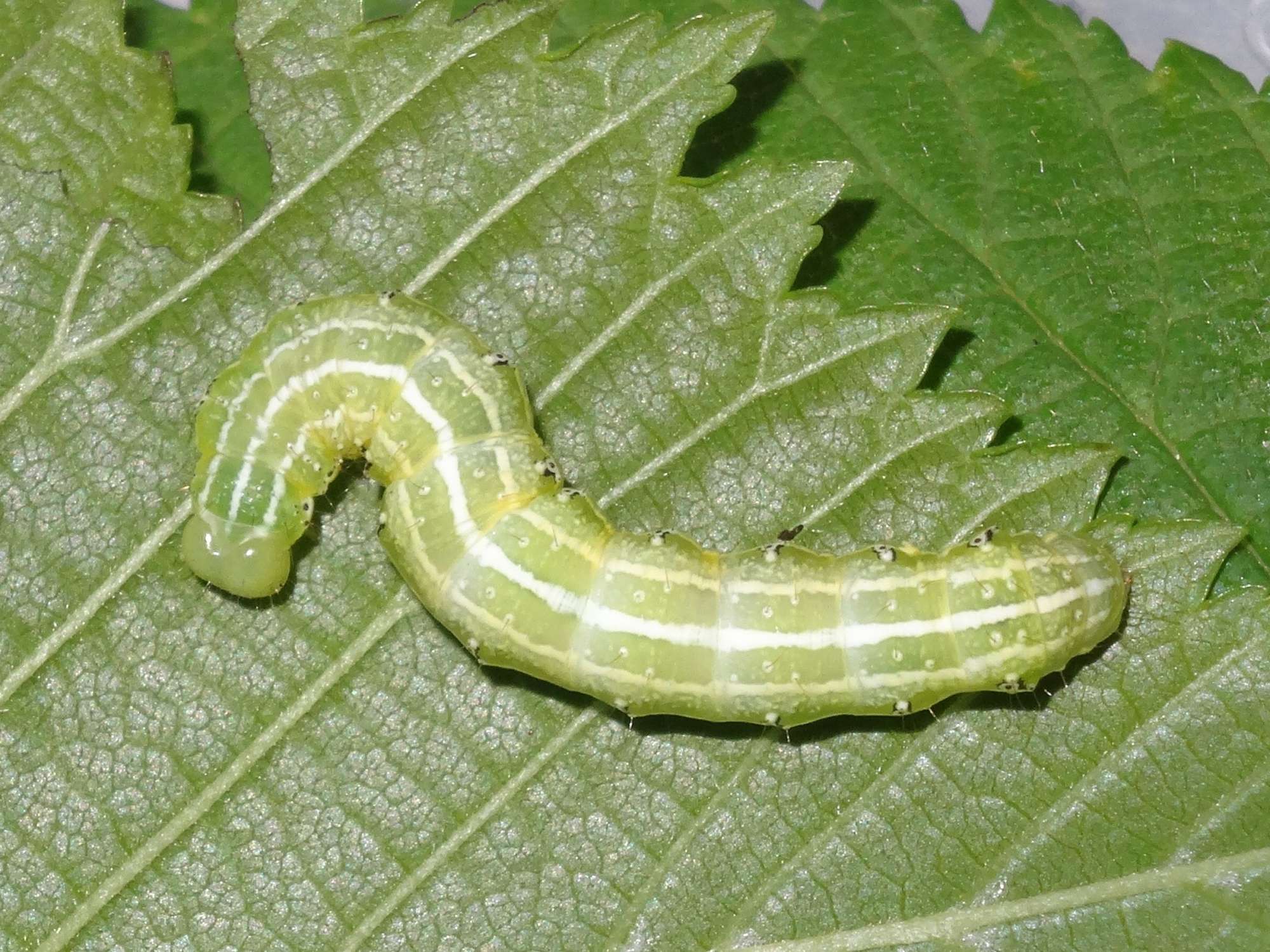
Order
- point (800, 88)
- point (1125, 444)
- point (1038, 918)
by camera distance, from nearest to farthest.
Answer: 1. point (1038, 918)
2. point (1125, 444)
3. point (800, 88)

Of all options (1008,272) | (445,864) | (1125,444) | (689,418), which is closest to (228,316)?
(689,418)

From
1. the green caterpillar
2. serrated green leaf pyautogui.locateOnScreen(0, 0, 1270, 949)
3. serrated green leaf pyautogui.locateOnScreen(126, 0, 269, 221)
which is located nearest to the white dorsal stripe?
the green caterpillar

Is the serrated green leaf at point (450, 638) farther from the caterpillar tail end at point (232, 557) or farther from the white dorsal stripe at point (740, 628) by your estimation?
the white dorsal stripe at point (740, 628)

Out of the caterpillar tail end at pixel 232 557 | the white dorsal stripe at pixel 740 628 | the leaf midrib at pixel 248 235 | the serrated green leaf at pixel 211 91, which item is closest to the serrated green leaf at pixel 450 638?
the leaf midrib at pixel 248 235

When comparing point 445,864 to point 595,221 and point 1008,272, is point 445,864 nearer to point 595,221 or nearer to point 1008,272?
point 595,221

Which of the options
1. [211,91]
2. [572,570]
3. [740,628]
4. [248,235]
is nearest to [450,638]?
[572,570]

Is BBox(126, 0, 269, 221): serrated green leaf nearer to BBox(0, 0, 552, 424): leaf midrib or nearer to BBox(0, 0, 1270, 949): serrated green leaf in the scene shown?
BBox(0, 0, 552, 424): leaf midrib

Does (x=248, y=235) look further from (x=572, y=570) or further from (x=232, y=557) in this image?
(x=572, y=570)
